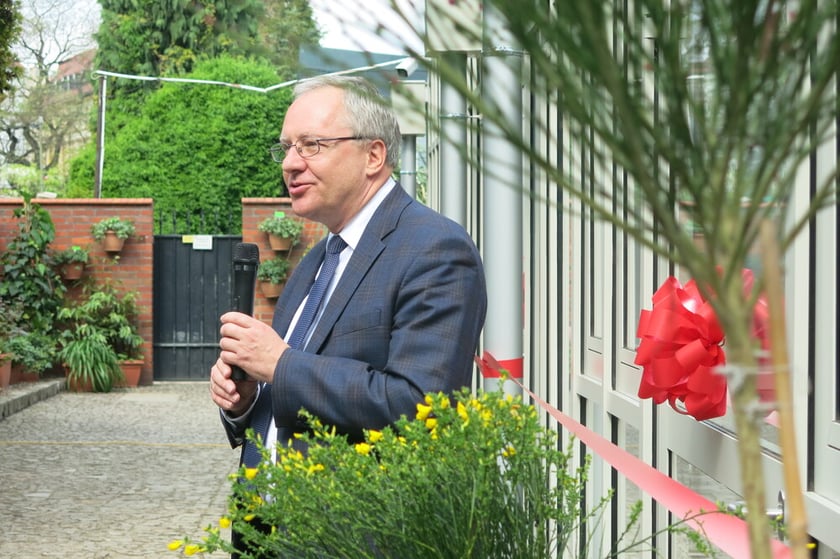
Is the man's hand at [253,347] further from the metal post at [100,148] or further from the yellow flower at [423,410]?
the metal post at [100,148]

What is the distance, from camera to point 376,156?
230 centimetres

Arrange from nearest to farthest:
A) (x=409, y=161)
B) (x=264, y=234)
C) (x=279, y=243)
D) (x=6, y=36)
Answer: (x=6, y=36), (x=409, y=161), (x=279, y=243), (x=264, y=234)

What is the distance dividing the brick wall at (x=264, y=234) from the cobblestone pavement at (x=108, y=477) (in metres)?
2.54

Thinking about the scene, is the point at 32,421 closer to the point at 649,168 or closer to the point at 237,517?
the point at 237,517

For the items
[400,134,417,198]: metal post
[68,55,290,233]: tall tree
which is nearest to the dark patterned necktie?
[400,134,417,198]: metal post

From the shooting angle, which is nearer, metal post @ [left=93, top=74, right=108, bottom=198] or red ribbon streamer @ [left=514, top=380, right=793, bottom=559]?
red ribbon streamer @ [left=514, top=380, right=793, bottom=559]

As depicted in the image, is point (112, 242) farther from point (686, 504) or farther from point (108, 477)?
point (686, 504)

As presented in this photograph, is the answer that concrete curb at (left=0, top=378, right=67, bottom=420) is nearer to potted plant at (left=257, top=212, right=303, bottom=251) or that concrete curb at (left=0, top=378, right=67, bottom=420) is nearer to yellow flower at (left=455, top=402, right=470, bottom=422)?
potted plant at (left=257, top=212, right=303, bottom=251)

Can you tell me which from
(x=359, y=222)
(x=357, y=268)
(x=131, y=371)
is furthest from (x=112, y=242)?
(x=357, y=268)

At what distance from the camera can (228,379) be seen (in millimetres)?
2193

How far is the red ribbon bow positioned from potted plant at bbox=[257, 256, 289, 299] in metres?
12.2

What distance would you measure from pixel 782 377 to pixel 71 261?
539 inches

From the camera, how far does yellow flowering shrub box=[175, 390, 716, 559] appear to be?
1304mm

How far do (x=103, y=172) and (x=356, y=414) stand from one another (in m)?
22.0
